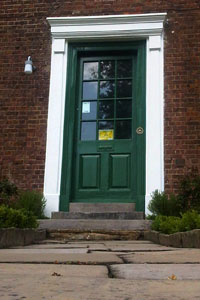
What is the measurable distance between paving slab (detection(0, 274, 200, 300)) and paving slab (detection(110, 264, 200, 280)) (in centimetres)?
Result: 14

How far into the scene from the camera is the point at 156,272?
68.0 inches

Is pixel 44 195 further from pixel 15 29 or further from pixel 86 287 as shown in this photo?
pixel 86 287

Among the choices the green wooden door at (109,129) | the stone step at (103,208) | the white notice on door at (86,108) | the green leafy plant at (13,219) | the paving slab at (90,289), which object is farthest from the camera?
the white notice on door at (86,108)

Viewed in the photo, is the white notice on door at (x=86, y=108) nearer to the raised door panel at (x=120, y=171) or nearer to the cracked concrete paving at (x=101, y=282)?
the raised door panel at (x=120, y=171)

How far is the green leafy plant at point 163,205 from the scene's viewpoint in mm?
5688

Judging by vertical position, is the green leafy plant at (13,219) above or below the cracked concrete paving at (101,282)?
above

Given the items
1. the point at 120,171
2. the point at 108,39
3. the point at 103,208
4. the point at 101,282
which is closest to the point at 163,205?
the point at 103,208

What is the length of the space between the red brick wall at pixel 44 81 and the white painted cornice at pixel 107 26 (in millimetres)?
177

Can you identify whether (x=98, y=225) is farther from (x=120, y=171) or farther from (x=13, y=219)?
(x=120, y=171)

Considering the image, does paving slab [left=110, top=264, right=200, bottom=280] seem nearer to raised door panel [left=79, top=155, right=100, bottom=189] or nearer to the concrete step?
the concrete step

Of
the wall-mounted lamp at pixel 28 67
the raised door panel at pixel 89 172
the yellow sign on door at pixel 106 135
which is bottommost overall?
the raised door panel at pixel 89 172

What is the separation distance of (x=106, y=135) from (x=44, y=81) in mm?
1417

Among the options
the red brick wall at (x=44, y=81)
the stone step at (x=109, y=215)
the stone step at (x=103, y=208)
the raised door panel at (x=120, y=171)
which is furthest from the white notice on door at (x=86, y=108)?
the stone step at (x=109, y=215)

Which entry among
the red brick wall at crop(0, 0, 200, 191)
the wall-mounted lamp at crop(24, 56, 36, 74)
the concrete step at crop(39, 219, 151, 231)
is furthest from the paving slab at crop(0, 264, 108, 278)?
the wall-mounted lamp at crop(24, 56, 36, 74)
